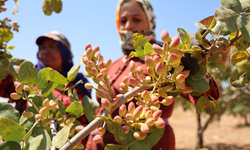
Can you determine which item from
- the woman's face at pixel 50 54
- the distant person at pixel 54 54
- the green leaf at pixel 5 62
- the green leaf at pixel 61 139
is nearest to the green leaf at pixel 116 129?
the green leaf at pixel 61 139

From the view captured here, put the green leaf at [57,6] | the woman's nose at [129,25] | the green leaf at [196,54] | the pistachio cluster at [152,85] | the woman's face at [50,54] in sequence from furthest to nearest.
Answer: the woman's face at [50,54]
the woman's nose at [129,25]
the green leaf at [57,6]
the green leaf at [196,54]
the pistachio cluster at [152,85]

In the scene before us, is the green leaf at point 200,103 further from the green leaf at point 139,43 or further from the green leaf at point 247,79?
the green leaf at point 139,43

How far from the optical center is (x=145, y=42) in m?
0.53

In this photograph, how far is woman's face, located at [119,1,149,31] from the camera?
1.34 m

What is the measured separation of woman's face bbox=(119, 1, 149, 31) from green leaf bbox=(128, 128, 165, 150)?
0.98 metres

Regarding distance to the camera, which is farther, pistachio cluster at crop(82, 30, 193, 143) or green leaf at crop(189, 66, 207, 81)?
green leaf at crop(189, 66, 207, 81)

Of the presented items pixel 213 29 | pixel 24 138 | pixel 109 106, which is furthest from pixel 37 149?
pixel 213 29

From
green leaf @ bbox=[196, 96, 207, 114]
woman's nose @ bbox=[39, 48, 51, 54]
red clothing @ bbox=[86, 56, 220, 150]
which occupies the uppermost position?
woman's nose @ bbox=[39, 48, 51, 54]

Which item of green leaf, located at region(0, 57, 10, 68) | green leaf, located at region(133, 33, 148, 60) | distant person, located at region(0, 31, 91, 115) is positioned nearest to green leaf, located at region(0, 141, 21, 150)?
green leaf, located at region(133, 33, 148, 60)

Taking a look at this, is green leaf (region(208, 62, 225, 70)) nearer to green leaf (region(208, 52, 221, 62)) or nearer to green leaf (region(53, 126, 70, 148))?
green leaf (region(208, 52, 221, 62))

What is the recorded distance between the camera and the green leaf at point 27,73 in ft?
1.83

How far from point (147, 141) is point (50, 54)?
6.01 ft

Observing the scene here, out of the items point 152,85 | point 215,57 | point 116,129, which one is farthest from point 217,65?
point 116,129

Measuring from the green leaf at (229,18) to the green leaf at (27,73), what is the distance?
489mm
